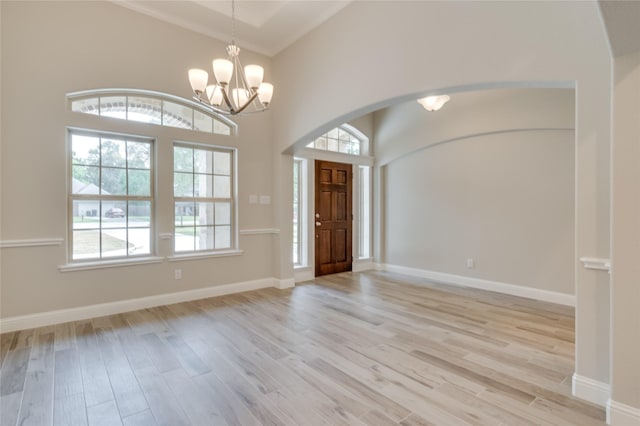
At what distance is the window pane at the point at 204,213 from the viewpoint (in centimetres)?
450

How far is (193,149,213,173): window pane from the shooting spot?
4449mm

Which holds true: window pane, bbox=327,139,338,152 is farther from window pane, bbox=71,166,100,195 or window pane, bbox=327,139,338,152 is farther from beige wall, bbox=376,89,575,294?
window pane, bbox=71,166,100,195

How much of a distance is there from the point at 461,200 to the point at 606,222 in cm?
322

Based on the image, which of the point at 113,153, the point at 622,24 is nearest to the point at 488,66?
the point at 622,24

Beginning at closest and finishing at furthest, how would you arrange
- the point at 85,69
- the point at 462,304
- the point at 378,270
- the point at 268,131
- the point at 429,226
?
the point at 85,69, the point at 462,304, the point at 268,131, the point at 429,226, the point at 378,270

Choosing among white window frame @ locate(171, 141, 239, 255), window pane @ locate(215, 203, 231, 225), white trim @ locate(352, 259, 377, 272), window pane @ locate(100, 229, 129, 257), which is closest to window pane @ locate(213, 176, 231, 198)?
white window frame @ locate(171, 141, 239, 255)

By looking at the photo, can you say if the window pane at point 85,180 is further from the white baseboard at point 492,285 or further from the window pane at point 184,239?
the white baseboard at point 492,285

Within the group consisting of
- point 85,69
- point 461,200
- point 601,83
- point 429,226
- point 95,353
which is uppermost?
point 85,69

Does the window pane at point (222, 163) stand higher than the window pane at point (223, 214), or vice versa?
the window pane at point (222, 163)

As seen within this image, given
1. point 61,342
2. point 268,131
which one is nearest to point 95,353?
point 61,342

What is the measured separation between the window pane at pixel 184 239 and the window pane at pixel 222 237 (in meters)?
0.34

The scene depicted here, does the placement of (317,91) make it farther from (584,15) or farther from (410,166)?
(584,15)

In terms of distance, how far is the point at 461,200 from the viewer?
204 inches

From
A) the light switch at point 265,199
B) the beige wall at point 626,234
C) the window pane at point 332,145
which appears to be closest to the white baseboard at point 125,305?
the light switch at point 265,199
